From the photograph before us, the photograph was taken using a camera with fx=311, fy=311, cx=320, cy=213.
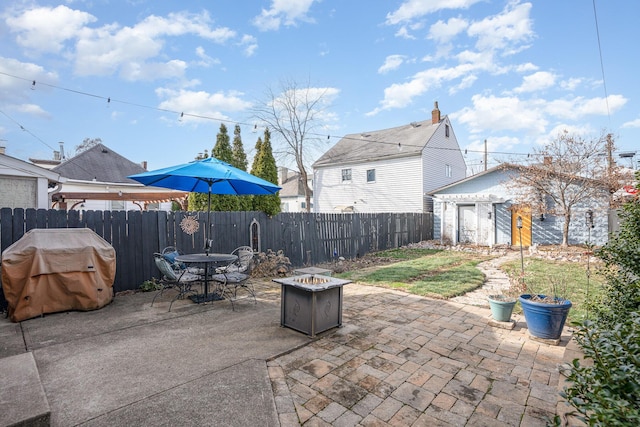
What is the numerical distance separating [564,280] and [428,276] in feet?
8.62

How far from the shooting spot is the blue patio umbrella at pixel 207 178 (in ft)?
15.4

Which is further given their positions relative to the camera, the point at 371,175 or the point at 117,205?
the point at 371,175

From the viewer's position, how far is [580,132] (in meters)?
11.4

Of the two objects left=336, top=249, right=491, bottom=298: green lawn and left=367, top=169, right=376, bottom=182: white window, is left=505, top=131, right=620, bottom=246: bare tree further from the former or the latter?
left=367, top=169, right=376, bottom=182: white window

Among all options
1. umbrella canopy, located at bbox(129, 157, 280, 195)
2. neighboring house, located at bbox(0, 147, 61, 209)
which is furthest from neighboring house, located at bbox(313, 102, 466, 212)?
neighboring house, located at bbox(0, 147, 61, 209)

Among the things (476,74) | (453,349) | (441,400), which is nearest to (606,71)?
(476,74)

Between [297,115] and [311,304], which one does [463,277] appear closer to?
[311,304]

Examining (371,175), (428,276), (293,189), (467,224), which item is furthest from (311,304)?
(293,189)

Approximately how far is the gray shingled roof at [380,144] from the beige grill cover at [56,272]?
1540 cm

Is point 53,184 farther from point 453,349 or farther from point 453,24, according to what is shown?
point 453,24

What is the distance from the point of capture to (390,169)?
18094 mm

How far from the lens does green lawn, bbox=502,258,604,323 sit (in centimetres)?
488

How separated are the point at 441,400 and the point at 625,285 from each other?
1.72m

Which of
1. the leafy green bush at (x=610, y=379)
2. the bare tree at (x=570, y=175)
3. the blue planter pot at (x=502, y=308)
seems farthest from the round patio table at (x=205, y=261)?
the bare tree at (x=570, y=175)
